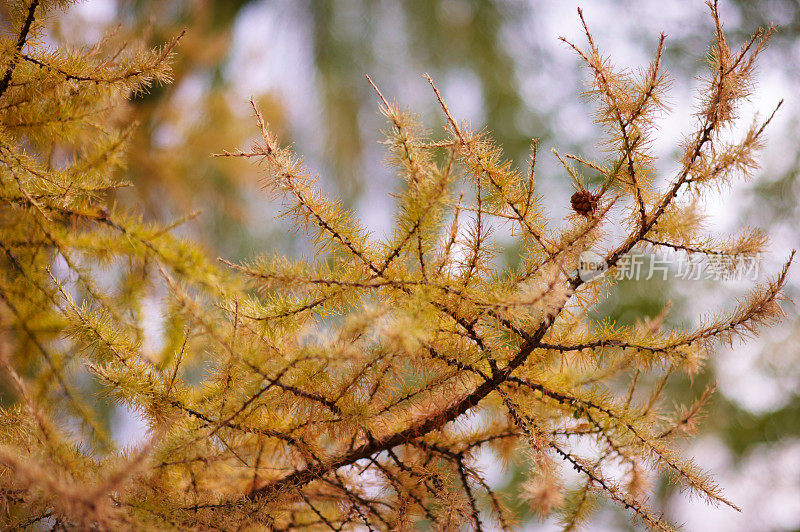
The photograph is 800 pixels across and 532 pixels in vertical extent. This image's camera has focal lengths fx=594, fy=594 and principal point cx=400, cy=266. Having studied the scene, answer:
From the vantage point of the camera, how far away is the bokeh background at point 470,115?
4.05 feet

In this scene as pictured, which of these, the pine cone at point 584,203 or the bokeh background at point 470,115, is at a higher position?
the bokeh background at point 470,115

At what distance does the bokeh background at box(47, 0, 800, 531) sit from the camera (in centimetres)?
123

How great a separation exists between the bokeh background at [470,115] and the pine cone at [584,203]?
26.8 inches

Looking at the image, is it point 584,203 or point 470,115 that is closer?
point 584,203

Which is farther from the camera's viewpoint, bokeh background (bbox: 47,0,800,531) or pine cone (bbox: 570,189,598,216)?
bokeh background (bbox: 47,0,800,531)

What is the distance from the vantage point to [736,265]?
44 cm

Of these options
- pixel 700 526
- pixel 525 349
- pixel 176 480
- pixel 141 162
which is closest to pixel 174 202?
pixel 141 162

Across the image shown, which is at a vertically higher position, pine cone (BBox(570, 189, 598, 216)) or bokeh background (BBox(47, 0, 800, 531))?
bokeh background (BBox(47, 0, 800, 531))

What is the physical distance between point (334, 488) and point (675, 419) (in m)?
0.34

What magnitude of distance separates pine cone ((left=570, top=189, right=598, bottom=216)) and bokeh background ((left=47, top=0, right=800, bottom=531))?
680 mm

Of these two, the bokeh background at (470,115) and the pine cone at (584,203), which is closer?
the pine cone at (584,203)

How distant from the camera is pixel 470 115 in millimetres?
1457

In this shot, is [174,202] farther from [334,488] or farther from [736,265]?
[736,265]

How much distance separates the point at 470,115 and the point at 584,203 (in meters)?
1.04
